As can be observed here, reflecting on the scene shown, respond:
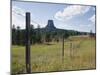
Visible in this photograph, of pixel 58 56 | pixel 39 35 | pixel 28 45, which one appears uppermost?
pixel 39 35

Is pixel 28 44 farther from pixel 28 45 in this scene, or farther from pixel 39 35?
pixel 39 35

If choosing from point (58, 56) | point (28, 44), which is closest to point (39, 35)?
point (28, 44)

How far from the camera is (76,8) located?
9.12 feet

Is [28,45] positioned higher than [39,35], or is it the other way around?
[39,35]

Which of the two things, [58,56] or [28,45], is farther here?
[58,56]

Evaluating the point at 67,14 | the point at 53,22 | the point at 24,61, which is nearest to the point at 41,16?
the point at 53,22

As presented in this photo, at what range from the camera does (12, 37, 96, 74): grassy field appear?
8.39ft

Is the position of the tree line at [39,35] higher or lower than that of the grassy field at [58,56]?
higher

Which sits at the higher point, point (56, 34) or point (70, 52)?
point (56, 34)

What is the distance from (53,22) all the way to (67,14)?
8.2 inches

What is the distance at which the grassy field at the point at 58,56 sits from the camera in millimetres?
2557

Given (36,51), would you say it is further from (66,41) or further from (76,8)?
(76,8)

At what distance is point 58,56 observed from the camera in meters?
2.70

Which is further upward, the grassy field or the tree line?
the tree line
